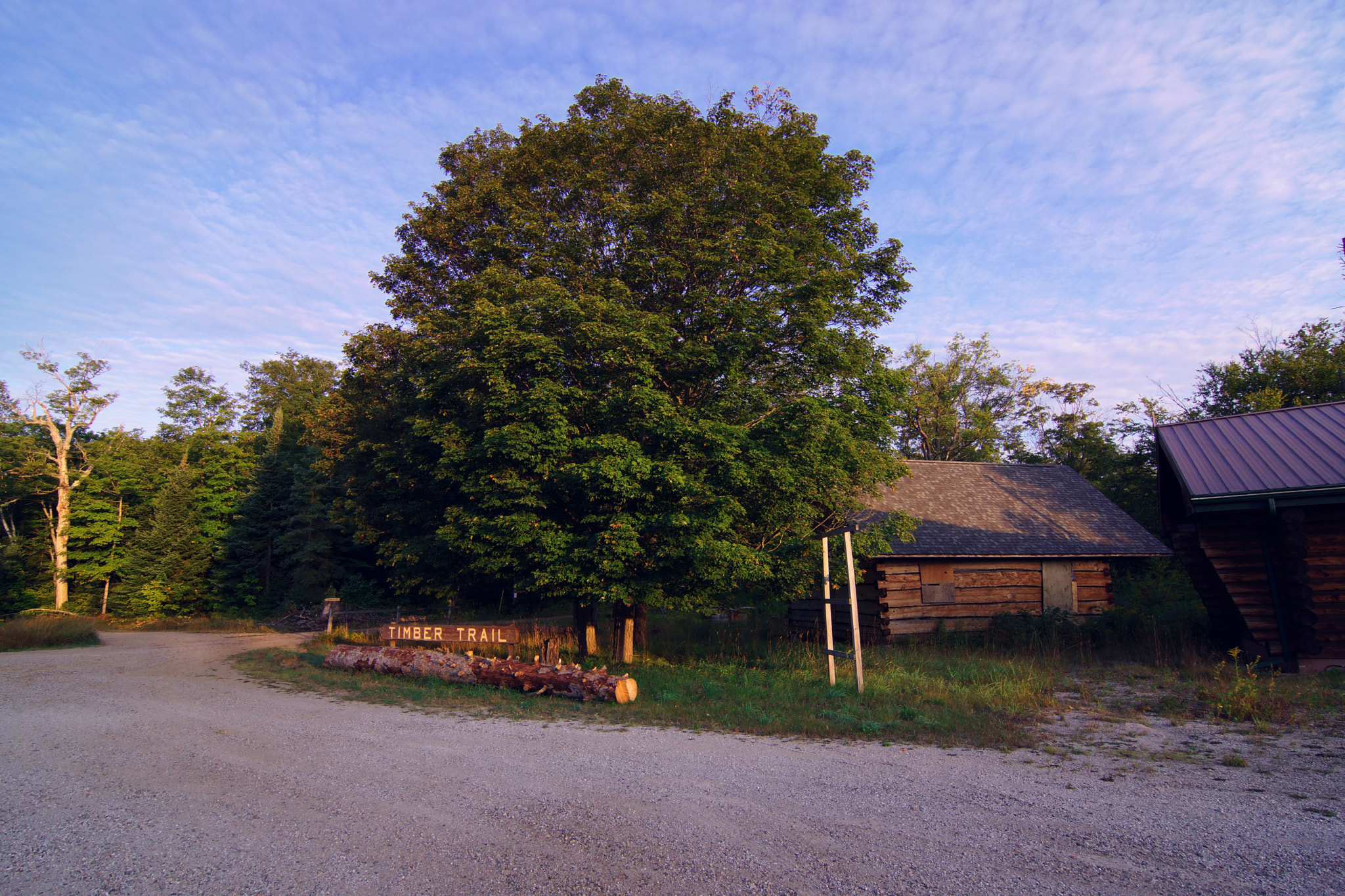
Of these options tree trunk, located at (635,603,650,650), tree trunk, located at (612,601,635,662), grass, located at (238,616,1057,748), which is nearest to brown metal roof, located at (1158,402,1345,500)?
grass, located at (238,616,1057,748)

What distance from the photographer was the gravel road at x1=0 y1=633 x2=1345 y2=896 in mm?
4250

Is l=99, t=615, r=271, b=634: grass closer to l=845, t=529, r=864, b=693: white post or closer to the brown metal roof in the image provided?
l=845, t=529, r=864, b=693: white post

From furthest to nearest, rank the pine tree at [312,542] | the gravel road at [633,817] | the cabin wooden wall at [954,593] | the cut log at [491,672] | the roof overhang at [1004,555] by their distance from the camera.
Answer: the pine tree at [312,542]
the cabin wooden wall at [954,593]
the roof overhang at [1004,555]
the cut log at [491,672]
the gravel road at [633,817]

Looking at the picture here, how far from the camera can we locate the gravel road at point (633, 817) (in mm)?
4250

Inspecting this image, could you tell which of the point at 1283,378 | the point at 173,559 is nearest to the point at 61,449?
the point at 173,559

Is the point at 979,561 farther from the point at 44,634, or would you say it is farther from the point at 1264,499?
the point at 44,634

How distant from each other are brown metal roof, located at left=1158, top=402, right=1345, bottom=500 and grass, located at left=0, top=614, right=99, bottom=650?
30249 millimetres

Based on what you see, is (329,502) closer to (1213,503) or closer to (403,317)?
(403,317)

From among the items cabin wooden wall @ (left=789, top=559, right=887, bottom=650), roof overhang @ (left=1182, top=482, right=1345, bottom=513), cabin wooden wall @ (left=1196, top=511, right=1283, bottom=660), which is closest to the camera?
roof overhang @ (left=1182, top=482, right=1345, bottom=513)

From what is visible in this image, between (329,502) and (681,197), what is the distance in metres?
28.9

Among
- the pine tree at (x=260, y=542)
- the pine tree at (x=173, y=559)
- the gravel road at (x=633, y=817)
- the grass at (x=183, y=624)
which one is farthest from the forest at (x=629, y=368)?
the pine tree at (x=173, y=559)

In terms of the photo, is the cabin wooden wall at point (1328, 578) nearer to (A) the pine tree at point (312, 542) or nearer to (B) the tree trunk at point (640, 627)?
(B) the tree trunk at point (640, 627)

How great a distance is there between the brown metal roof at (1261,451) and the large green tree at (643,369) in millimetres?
5070

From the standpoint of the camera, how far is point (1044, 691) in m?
10.2
